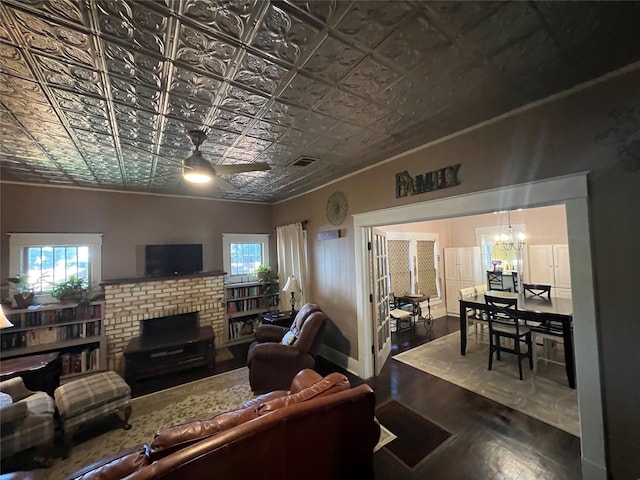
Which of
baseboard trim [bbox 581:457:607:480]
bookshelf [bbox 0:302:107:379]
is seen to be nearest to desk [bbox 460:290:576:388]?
baseboard trim [bbox 581:457:607:480]

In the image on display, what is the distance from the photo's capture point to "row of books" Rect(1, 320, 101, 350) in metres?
3.28

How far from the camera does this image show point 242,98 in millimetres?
1817

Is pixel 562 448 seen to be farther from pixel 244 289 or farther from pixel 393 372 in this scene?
pixel 244 289

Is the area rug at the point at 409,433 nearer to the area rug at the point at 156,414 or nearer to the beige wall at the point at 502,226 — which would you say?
the area rug at the point at 156,414

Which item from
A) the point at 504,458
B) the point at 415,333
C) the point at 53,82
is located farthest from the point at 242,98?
the point at 415,333

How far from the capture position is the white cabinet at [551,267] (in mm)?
5156

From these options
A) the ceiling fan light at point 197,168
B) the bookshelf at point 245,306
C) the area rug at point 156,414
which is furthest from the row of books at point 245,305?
the ceiling fan light at point 197,168

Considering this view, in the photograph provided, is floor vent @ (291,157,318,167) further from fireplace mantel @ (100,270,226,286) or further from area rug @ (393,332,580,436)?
area rug @ (393,332,580,436)

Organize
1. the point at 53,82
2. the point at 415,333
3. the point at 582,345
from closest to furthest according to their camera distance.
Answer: the point at 53,82 → the point at 582,345 → the point at 415,333

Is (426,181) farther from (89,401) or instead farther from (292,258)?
(89,401)

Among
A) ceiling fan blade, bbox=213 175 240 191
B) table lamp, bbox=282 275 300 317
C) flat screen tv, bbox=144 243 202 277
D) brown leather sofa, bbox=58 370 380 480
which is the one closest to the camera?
brown leather sofa, bbox=58 370 380 480

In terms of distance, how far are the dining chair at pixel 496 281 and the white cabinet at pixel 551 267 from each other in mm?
735

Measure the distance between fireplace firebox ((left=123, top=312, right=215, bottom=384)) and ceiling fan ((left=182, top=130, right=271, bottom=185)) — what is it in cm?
268

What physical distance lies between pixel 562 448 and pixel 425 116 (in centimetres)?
302
